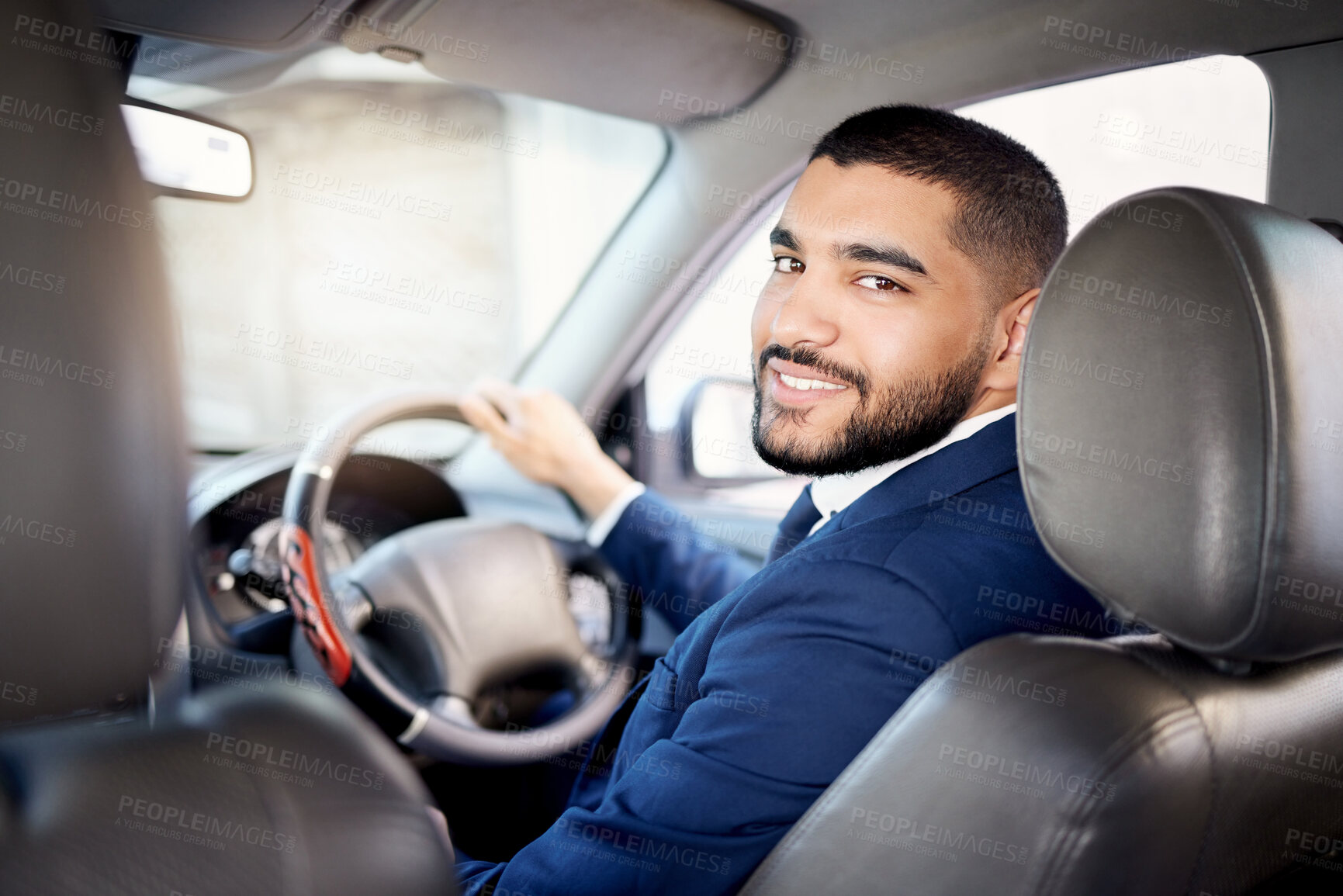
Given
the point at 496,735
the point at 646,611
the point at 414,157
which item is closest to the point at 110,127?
the point at 496,735

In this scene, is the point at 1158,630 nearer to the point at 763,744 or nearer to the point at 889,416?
the point at 763,744

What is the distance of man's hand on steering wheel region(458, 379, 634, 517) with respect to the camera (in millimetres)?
2131

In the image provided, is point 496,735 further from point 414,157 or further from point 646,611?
point 414,157

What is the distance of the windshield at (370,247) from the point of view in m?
4.69

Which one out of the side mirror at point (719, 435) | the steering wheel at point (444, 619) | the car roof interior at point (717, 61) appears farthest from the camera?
the side mirror at point (719, 435)

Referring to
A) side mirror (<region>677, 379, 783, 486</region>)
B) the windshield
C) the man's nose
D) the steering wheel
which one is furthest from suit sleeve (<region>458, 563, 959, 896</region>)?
the windshield

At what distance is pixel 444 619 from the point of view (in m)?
1.90

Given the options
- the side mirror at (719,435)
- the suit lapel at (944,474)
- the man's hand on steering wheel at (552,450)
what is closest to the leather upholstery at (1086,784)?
the suit lapel at (944,474)

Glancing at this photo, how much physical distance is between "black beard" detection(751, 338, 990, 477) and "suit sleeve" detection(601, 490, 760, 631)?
2.20 ft

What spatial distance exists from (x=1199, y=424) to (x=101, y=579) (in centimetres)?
77

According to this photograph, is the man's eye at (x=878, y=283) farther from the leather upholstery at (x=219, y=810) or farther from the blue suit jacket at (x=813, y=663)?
the leather upholstery at (x=219, y=810)

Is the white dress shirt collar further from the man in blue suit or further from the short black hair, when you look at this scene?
the short black hair

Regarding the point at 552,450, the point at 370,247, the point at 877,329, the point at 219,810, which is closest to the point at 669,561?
the point at 552,450

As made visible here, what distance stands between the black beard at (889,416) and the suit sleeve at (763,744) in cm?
29
